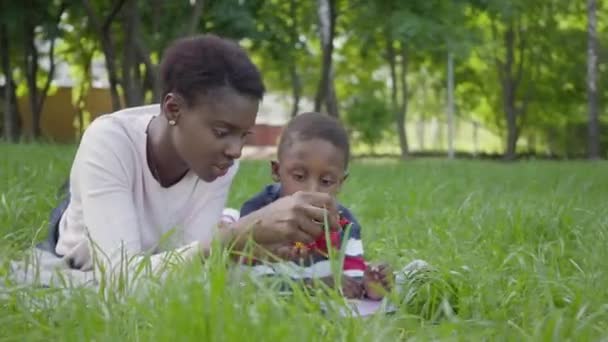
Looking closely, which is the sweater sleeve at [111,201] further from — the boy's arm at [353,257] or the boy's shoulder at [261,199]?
the boy's arm at [353,257]

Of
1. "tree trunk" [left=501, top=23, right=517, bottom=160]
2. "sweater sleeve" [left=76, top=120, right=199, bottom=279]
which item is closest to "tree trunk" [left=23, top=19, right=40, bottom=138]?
"tree trunk" [left=501, top=23, right=517, bottom=160]

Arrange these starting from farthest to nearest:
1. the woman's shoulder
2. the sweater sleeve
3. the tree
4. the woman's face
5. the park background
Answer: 1. the tree
2. the woman's shoulder
3. the woman's face
4. the sweater sleeve
5. the park background

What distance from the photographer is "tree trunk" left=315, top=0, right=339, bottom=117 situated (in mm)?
16266

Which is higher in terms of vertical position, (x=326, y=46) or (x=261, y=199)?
(x=326, y=46)

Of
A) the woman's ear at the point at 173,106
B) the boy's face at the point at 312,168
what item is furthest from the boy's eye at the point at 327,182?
the woman's ear at the point at 173,106

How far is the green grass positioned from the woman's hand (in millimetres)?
243

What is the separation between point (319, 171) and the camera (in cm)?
330

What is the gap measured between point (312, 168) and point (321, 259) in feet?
1.31

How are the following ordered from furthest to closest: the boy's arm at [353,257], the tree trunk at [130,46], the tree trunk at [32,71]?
1. the tree trunk at [32,71]
2. the tree trunk at [130,46]
3. the boy's arm at [353,257]

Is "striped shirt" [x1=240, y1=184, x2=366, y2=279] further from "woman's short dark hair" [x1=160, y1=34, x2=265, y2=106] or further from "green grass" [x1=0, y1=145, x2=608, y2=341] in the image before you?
"woman's short dark hair" [x1=160, y1=34, x2=265, y2=106]

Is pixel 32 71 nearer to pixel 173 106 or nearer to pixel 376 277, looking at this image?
pixel 173 106

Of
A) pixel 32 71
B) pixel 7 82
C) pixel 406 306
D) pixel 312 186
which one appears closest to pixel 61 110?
→ pixel 32 71

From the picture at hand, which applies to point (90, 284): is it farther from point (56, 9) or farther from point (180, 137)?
point (56, 9)

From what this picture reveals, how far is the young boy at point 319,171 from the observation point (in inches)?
122
